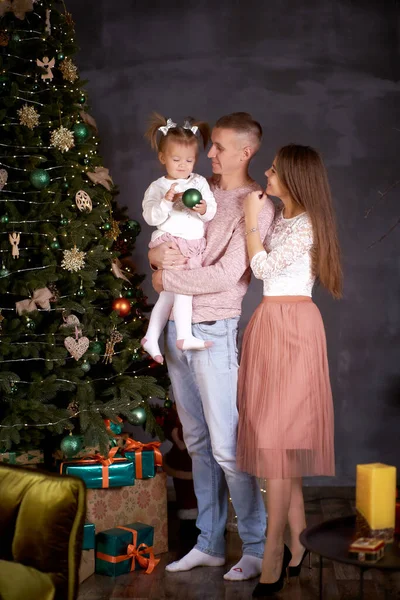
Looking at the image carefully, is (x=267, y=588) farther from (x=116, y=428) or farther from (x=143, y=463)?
(x=116, y=428)

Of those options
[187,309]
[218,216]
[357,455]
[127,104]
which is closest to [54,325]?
[187,309]

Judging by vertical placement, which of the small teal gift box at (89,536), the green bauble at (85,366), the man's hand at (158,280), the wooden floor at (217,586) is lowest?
the wooden floor at (217,586)

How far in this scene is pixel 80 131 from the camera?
370cm

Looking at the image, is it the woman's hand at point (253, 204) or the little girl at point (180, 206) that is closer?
the woman's hand at point (253, 204)

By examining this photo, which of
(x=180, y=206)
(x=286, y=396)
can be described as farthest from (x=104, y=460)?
(x=180, y=206)

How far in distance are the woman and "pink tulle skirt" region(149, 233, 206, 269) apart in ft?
0.88

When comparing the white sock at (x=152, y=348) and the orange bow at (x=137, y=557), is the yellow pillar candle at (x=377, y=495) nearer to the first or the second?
the white sock at (x=152, y=348)

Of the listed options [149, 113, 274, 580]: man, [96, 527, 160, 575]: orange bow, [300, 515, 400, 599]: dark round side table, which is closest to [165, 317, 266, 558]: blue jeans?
[149, 113, 274, 580]: man

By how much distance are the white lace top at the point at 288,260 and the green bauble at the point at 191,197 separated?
0.31 meters

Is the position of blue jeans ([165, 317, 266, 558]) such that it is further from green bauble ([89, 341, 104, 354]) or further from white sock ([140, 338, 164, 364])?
green bauble ([89, 341, 104, 354])

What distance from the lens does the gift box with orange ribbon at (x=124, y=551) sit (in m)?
3.58

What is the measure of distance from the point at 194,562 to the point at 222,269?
129 centimetres

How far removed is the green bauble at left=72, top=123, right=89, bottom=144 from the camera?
12.1ft

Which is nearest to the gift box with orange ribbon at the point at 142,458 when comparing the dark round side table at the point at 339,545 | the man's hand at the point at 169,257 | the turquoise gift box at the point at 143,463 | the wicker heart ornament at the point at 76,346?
the turquoise gift box at the point at 143,463
